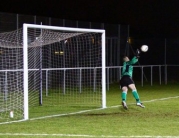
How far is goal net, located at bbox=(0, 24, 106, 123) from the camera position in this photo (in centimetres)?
→ 1674

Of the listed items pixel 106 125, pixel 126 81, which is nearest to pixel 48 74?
pixel 126 81

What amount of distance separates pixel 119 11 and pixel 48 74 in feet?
91.2

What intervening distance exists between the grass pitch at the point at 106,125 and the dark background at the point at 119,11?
32.4 m

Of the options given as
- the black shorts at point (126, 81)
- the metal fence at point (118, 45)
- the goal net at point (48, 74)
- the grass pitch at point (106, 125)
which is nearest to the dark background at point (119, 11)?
the metal fence at point (118, 45)

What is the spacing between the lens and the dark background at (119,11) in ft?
161

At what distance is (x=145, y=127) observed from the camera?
13.0 metres

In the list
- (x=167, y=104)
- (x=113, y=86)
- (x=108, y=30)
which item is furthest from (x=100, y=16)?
(x=167, y=104)

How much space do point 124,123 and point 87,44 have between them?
44.8ft

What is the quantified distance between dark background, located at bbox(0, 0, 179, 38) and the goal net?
21893 mm

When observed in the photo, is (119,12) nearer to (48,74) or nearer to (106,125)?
(48,74)

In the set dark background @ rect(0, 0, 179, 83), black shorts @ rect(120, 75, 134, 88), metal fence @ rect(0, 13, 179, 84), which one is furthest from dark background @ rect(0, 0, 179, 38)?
black shorts @ rect(120, 75, 134, 88)

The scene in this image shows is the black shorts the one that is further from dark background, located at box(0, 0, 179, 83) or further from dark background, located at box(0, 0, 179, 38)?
dark background, located at box(0, 0, 179, 38)

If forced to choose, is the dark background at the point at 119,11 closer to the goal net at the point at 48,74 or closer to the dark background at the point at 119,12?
the dark background at the point at 119,12

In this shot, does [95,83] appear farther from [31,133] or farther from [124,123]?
[31,133]
